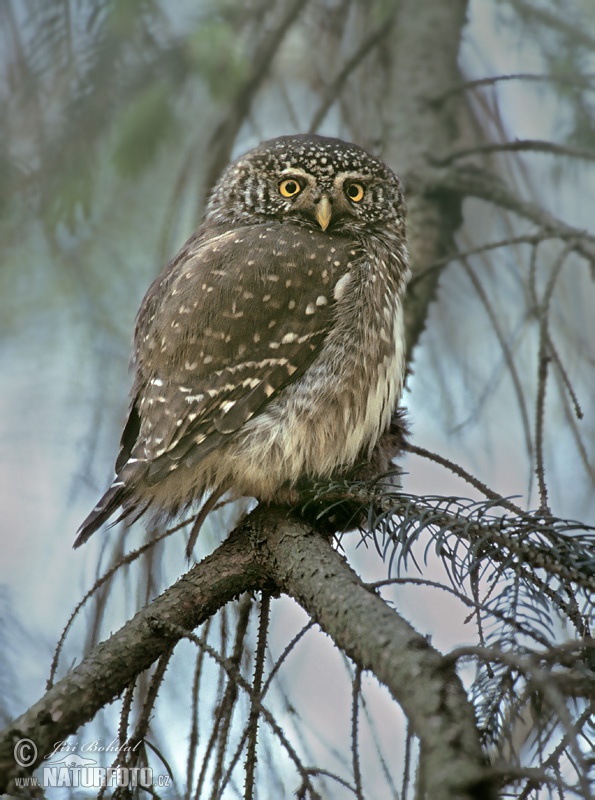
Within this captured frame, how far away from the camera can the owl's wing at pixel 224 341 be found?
2066 mm

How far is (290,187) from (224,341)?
660 millimetres

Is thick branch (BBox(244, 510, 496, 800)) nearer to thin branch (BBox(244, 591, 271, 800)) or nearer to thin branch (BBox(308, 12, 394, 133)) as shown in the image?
thin branch (BBox(244, 591, 271, 800))

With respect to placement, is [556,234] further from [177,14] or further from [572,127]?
[177,14]

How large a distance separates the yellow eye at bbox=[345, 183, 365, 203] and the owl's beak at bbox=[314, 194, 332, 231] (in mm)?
103

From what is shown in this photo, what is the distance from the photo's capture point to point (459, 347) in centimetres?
269

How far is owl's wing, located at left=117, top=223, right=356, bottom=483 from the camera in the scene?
207 centimetres

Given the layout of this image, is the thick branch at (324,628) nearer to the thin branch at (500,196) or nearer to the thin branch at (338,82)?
the thin branch at (500,196)

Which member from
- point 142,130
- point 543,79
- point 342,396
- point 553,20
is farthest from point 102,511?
point 553,20

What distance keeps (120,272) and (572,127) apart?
4.74 ft

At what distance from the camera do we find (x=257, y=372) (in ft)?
6.88

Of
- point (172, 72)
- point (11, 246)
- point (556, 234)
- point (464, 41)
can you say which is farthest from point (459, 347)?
point (11, 246)
